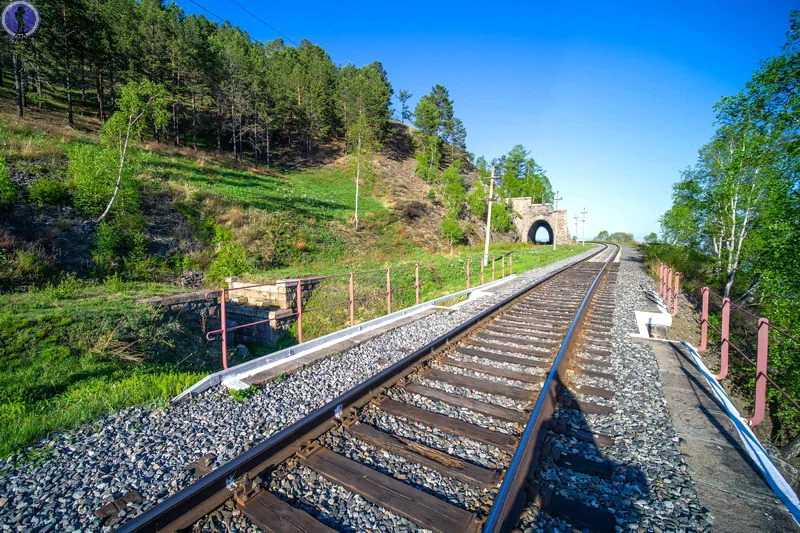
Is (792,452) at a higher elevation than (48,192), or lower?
lower

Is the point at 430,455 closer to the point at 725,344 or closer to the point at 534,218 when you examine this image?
the point at 725,344

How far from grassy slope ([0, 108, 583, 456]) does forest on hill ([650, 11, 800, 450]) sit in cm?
936

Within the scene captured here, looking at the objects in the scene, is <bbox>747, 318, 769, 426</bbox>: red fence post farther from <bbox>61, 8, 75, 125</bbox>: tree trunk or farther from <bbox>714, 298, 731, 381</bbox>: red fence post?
<bbox>61, 8, 75, 125</bbox>: tree trunk

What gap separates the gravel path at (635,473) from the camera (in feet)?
7.61

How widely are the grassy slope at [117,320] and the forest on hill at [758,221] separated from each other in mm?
9364

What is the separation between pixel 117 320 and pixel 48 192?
11.1 meters

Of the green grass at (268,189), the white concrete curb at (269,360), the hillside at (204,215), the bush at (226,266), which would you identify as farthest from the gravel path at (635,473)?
the green grass at (268,189)

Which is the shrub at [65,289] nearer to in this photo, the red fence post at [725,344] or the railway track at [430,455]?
the railway track at [430,455]

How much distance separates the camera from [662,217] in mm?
27359

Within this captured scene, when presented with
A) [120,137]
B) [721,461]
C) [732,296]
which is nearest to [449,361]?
[721,461]

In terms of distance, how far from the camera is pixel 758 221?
49.6 feet

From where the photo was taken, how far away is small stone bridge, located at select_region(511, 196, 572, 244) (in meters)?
57.3

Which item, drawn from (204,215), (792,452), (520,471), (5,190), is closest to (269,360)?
(520,471)

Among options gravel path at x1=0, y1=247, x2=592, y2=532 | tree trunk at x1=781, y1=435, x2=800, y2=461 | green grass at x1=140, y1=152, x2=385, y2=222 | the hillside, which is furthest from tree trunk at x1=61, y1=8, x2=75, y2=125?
tree trunk at x1=781, y1=435, x2=800, y2=461
